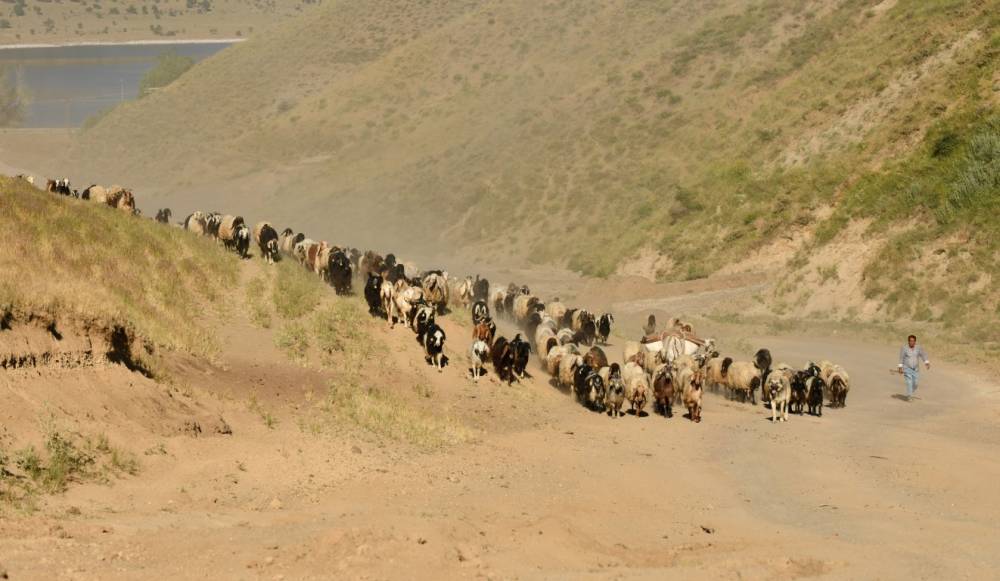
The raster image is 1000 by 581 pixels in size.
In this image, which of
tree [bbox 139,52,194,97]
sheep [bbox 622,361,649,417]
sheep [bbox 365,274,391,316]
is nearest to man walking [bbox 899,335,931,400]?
sheep [bbox 622,361,649,417]

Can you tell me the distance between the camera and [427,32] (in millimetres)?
102938

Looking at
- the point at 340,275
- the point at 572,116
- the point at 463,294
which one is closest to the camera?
the point at 340,275

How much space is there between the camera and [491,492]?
16297 millimetres

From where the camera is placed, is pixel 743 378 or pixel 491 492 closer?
pixel 491 492

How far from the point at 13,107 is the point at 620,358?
108 m

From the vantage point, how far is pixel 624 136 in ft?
227

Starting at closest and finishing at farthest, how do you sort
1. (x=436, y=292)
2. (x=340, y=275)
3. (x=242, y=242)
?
(x=340, y=275)
(x=436, y=292)
(x=242, y=242)

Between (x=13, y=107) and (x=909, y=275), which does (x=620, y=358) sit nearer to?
(x=909, y=275)

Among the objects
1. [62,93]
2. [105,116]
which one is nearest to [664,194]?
[105,116]

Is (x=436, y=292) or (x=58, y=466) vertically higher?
(x=436, y=292)

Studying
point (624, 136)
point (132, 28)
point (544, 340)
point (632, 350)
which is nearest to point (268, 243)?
point (544, 340)

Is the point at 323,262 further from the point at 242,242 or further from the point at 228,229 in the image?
the point at 228,229

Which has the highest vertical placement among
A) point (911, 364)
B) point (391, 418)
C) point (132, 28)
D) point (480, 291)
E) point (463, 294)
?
point (132, 28)

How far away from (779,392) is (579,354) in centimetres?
408
